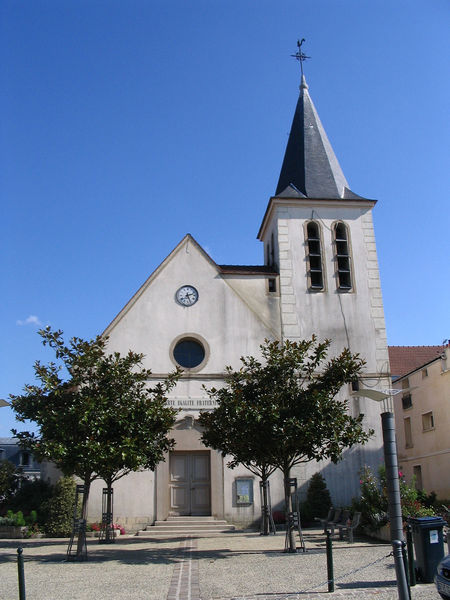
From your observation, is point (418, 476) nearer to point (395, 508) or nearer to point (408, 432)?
point (408, 432)

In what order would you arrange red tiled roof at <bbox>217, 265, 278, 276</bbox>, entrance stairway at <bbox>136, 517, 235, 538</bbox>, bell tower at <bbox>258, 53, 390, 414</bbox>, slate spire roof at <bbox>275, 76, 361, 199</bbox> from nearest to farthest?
entrance stairway at <bbox>136, 517, 235, 538</bbox> < bell tower at <bbox>258, 53, 390, 414</bbox> < red tiled roof at <bbox>217, 265, 278, 276</bbox> < slate spire roof at <bbox>275, 76, 361, 199</bbox>

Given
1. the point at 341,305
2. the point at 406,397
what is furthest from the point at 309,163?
the point at 406,397

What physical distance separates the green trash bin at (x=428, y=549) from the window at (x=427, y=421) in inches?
682

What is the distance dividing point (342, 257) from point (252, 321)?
15.7ft

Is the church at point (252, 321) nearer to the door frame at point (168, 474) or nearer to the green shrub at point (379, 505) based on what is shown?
the door frame at point (168, 474)

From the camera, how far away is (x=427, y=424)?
26641 mm

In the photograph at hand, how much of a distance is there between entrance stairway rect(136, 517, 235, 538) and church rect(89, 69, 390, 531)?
38 centimetres

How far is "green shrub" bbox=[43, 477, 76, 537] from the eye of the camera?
58.9 feet

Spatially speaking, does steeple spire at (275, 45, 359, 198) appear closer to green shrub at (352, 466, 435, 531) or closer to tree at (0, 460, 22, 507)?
green shrub at (352, 466, 435, 531)

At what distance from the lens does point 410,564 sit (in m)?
9.50

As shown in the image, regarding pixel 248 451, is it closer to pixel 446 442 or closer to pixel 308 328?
pixel 308 328

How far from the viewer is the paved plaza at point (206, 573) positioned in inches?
356

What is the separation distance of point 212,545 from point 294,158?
1717 centimetres

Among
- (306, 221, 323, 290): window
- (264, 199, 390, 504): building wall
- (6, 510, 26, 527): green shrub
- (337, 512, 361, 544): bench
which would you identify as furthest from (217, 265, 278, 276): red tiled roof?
(6, 510, 26, 527): green shrub
